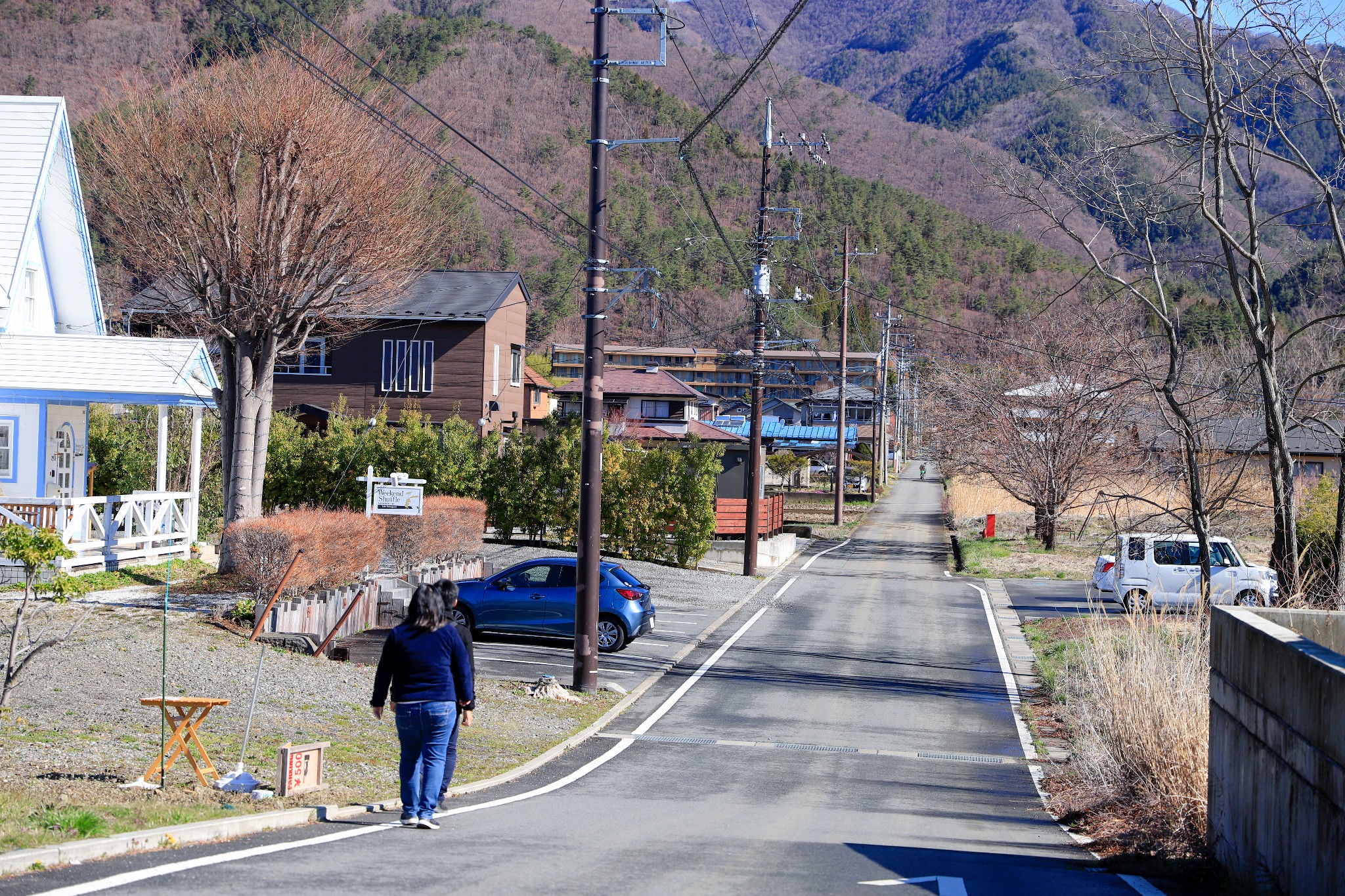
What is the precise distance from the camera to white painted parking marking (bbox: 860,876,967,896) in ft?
22.9

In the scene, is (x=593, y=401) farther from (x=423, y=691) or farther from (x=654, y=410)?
(x=654, y=410)

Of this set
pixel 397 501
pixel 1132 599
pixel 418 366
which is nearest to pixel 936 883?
pixel 1132 599

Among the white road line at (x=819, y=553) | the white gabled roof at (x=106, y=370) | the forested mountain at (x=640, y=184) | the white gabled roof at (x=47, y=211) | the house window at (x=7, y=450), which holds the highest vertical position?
the forested mountain at (x=640, y=184)

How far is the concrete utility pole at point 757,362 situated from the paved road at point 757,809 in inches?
364

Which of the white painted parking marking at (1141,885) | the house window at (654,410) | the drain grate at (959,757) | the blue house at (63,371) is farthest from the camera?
the house window at (654,410)

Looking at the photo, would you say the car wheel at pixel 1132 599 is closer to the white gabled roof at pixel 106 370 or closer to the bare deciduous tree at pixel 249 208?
the bare deciduous tree at pixel 249 208

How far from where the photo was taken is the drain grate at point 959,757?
13.6m

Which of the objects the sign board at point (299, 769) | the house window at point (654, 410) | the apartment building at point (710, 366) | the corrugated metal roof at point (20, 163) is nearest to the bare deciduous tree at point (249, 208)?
the corrugated metal roof at point (20, 163)

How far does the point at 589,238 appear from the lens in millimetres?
16109

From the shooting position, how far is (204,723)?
36.6ft

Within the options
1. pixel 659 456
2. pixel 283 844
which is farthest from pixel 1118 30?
→ pixel 659 456

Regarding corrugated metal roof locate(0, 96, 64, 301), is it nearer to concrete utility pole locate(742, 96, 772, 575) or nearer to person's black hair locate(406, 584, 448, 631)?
concrete utility pole locate(742, 96, 772, 575)

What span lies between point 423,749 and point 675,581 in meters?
21.9

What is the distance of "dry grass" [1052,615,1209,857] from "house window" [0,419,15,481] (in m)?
20.4
